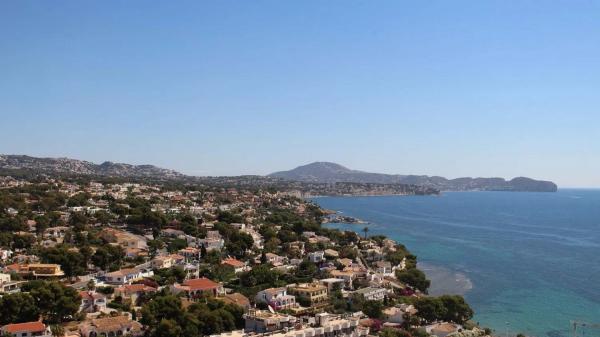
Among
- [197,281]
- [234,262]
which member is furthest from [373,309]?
[234,262]

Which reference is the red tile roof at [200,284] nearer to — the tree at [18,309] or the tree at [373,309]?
the tree at [18,309]

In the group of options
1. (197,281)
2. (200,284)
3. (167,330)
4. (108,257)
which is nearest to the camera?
(167,330)

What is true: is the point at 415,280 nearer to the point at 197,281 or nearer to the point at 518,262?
the point at 197,281

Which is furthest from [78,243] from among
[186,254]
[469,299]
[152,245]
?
[469,299]

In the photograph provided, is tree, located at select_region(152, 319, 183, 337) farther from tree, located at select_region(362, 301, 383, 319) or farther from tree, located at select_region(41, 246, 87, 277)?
tree, located at select_region(41, 246, 87, 277)

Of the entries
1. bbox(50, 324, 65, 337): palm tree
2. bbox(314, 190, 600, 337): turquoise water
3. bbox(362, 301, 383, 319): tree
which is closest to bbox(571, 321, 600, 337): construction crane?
bbox(314, 190, 600, 337): turquoise water
